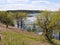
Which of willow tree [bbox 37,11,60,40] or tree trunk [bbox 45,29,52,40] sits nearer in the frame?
willow tree [bbox 37,11,60,40]

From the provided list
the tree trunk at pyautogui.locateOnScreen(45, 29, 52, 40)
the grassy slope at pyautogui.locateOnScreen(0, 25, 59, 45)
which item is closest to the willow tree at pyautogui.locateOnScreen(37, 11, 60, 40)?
the tree trunk at pyautogui.locateOnScreen(45, 29, 52, 40)

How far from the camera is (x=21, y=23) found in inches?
3150

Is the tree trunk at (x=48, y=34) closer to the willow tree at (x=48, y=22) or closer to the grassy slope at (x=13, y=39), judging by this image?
the willow tree at (x=48, y=22)

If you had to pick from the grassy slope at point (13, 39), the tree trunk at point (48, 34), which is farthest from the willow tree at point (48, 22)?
the grassy slope at point (13, 39)

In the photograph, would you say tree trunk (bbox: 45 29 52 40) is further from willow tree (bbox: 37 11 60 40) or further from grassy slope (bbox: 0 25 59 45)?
grassy slope (bbox: 0 25 59 45)

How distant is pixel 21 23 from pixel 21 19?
1.61 metres

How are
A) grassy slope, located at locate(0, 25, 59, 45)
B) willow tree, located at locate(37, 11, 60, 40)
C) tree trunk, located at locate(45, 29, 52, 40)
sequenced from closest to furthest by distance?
grassy slope, located at locate(0, 25, 59, 45) < willow tree, located at locate(37, 11, 60, 40) < tree trunk, located at locate(45, 29, 52, 40)

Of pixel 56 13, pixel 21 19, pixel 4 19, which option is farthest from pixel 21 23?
pixel 56 13

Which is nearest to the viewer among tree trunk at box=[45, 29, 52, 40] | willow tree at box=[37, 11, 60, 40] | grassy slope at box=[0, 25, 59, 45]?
grassy slope at box=[0, 25, 59, 45]

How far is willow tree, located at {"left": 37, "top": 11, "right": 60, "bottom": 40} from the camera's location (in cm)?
3769

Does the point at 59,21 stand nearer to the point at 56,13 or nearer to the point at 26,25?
the point at 56,13

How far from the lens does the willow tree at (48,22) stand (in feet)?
124

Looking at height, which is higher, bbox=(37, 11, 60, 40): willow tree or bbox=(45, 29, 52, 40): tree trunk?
bbox=(37, 11, 60, 40): willow tree

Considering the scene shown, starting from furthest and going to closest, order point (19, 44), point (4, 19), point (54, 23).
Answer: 1. point (4, 19)
2. point (54, 23)
3. point (19, 44)
